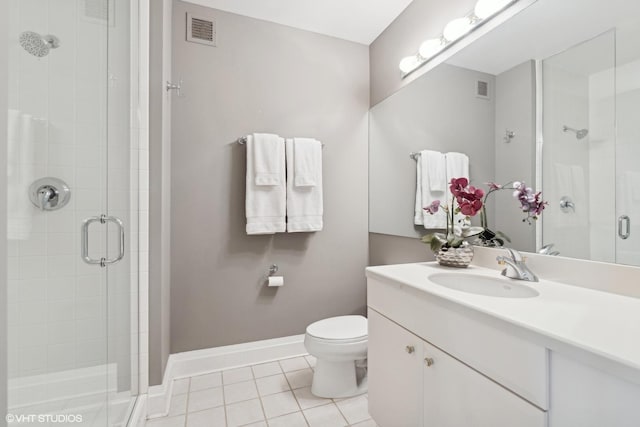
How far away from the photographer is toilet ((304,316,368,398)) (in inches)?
59.7

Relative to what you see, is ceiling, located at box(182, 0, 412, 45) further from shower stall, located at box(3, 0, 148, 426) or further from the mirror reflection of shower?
the mirror reflection of shower

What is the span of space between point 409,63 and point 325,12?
2.21 feet

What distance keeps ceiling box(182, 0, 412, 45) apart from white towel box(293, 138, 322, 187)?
845 millimetres

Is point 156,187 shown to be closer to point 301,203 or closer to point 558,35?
point 301,203

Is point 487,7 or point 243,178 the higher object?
point 487,7

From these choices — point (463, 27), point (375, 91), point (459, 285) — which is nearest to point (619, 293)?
point (459, 285)

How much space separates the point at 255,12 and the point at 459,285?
209 centimetres

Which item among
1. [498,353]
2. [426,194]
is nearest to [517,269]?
[498,353]

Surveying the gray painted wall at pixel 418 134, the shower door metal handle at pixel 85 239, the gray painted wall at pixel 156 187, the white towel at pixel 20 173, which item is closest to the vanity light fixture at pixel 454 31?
the gray painted wall at pixel 418 134

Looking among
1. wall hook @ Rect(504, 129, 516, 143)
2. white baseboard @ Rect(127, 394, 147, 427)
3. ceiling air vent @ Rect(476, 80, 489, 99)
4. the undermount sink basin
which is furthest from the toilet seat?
ceiling air vent @ Rect(476, 80, 489, 99)

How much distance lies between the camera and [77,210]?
1093 mm

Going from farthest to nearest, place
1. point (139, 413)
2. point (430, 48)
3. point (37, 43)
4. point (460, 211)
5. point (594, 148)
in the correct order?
point (430, 48), point (460, 211), point (139, 413), point (594, 148), point (37, 43)

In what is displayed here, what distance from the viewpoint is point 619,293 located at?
91 cm

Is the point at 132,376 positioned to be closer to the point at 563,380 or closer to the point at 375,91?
the point at 563,380
